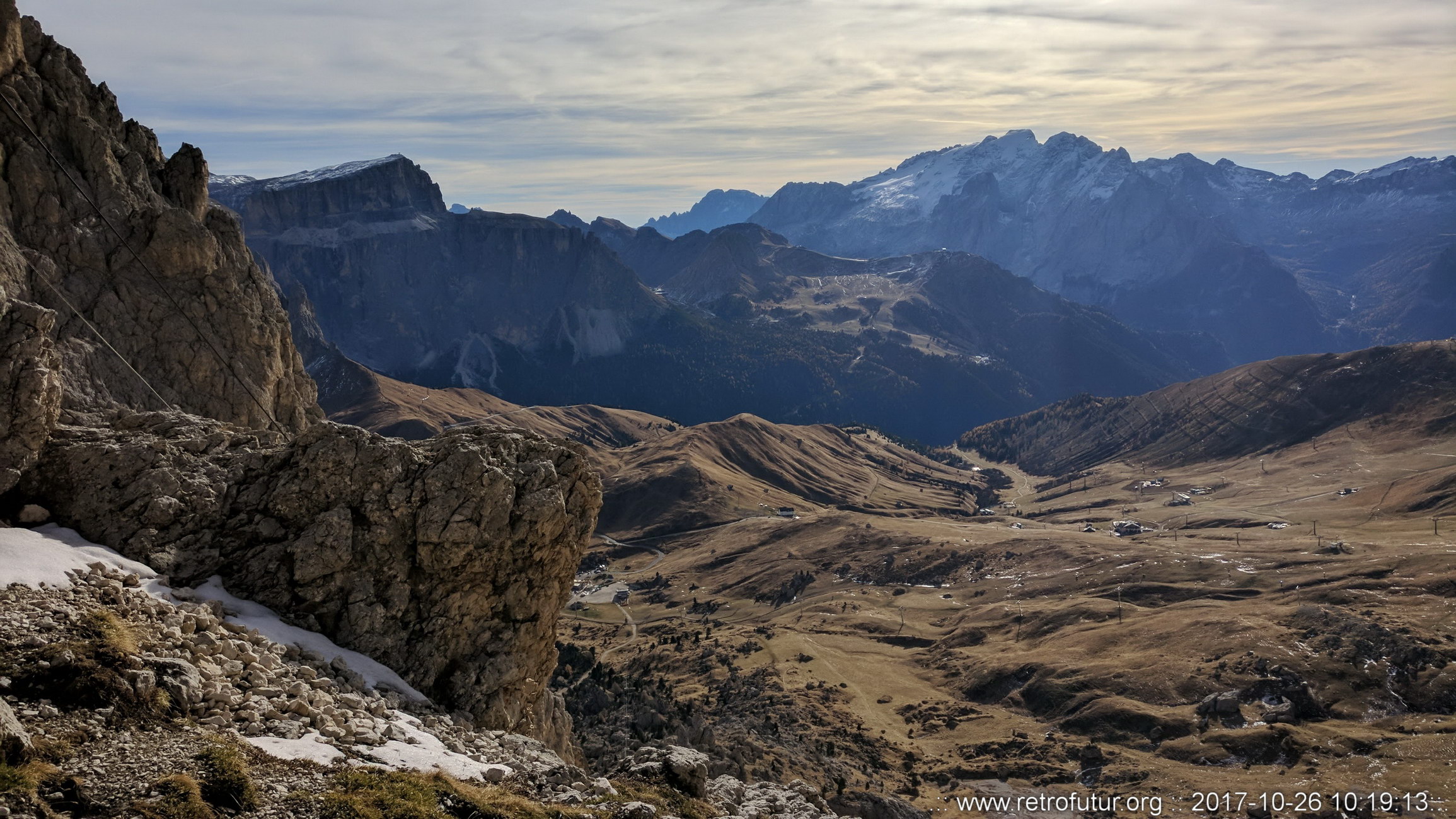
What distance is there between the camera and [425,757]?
27.4 m

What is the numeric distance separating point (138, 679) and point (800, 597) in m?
163

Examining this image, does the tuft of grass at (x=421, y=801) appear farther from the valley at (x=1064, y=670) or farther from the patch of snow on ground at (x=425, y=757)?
the valley at (x=1064, y=670)

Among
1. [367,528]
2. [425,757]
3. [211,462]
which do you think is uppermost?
[211,462]

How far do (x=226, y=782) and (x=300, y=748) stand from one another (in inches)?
146

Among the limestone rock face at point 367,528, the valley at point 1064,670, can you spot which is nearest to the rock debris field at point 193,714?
the limestone rock face at point 367,528

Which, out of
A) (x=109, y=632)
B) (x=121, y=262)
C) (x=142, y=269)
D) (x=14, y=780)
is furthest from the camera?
(x=142, y=269)

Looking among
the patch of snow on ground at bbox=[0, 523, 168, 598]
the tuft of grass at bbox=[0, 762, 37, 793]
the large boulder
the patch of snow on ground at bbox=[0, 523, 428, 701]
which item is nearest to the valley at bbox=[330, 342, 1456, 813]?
the patch of snow on ground at bbox=[0, 523, 428, 701]

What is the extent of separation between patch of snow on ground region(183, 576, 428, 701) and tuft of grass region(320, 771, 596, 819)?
24.8 feet

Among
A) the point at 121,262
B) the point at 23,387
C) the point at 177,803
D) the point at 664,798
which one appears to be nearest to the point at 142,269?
the point at 121,262

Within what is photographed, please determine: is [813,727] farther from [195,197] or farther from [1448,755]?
[195,197]

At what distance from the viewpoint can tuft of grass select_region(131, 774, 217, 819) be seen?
64.4 feet

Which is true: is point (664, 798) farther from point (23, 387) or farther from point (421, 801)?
point (23, 387)

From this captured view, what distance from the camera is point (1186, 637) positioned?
401 ft

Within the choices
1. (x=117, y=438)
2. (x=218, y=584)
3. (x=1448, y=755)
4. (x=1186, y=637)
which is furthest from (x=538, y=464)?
(x=1186, y=637)
